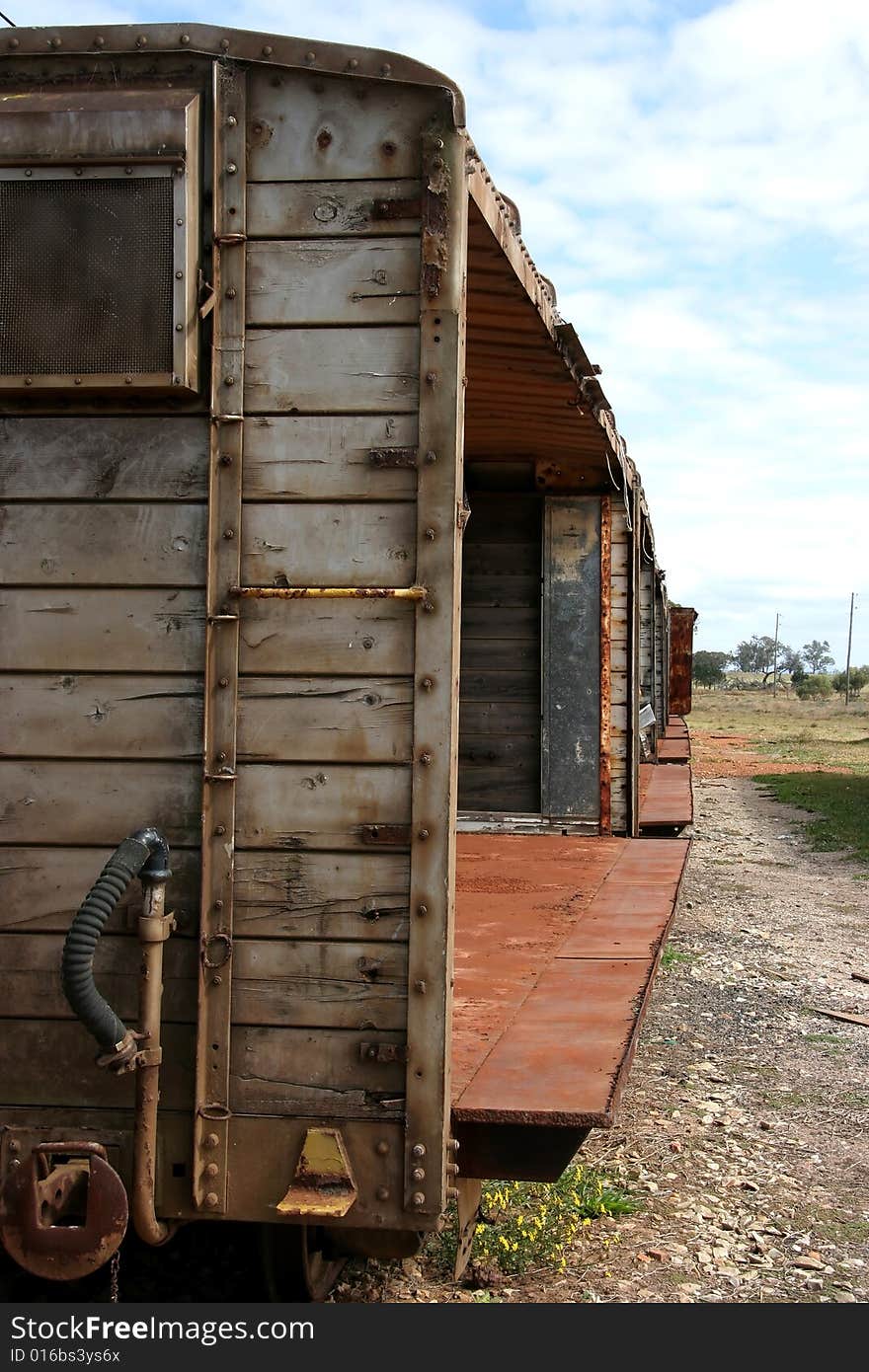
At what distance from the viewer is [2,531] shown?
331 cm

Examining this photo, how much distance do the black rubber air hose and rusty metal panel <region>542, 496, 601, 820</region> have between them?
19.5 feet

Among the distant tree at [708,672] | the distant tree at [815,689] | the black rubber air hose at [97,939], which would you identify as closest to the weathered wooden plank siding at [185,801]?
the black rubber air hose at [97,939]

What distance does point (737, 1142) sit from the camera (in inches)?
215

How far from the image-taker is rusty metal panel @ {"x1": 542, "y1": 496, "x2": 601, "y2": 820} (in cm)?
878

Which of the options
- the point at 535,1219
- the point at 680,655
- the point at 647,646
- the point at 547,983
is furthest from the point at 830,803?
the point at 535,1219

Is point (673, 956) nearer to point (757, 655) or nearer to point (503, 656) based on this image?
point (503, 656)

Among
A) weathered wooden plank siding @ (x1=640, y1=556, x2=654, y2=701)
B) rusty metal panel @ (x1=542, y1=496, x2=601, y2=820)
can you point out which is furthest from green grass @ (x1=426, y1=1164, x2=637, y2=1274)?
weathered wooden plank siding @ (x1=640, y1=556, x2=654, y2=701)

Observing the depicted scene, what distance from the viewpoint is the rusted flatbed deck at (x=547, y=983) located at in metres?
3.33

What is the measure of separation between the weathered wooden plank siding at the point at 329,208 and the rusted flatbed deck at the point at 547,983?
218cm

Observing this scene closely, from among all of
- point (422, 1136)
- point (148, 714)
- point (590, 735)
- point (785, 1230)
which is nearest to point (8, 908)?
point (148, 714)

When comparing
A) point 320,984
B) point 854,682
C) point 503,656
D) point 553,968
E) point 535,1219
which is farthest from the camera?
point 854,682

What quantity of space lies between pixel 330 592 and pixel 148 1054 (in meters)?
1.16

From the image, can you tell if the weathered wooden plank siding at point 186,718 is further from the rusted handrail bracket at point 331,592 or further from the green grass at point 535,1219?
the green grass at point 535,1219

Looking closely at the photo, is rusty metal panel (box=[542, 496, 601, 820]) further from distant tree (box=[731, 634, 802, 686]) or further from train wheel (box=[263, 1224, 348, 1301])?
distant tree (box=[731, 634, 802, 686])
